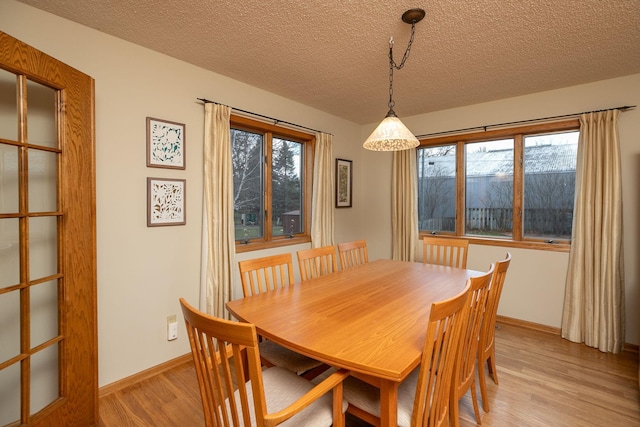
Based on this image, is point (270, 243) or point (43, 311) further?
point (270, 243)

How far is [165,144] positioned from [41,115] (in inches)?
31.9

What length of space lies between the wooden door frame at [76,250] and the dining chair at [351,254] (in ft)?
5.91

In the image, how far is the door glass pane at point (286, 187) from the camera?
334 cm

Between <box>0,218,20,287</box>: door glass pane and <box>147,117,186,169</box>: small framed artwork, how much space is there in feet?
3.04

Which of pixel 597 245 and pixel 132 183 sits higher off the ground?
pixel 132 183

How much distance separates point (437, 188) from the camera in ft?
12.7

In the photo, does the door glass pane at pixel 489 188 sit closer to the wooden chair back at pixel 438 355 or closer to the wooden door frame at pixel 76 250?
the wooden chair back at pixel 438 355

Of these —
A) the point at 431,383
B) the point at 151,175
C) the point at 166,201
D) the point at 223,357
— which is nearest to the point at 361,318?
the point at 431,383

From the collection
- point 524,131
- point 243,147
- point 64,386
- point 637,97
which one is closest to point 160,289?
point 64,386

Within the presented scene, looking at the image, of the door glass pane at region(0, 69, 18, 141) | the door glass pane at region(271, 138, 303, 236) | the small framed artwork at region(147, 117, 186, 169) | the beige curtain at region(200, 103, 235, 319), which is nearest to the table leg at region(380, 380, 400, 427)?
the beige curtain at region(200, 103, 235, 319)

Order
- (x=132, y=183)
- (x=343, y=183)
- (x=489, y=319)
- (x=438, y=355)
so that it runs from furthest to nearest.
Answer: (x=343, y=183)
(x=132, y=183)
(x=489, y=319)
(x=438, y=355)

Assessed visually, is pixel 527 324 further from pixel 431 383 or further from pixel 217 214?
pixel 217 214

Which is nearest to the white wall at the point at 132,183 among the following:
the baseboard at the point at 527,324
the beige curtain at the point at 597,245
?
the baseboard at the point at 527,324

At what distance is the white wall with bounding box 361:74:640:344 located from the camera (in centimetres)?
267
